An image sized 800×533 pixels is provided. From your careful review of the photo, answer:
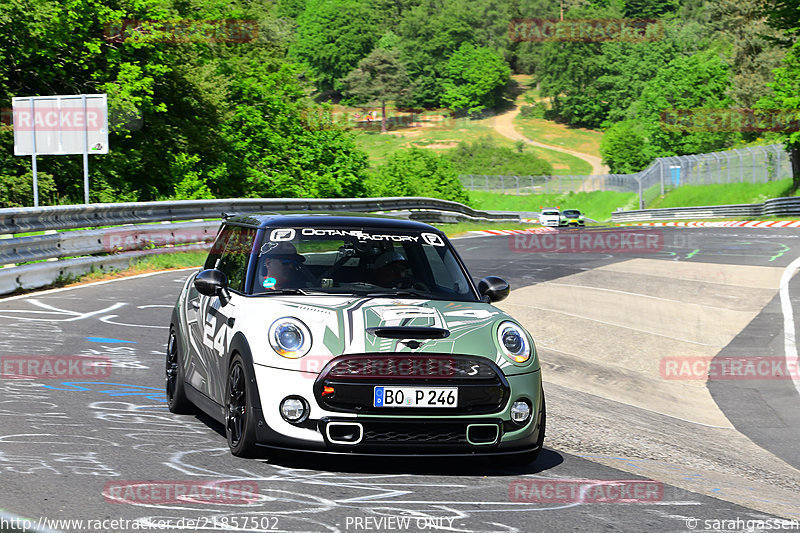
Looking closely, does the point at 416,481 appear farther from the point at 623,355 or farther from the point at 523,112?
the point at 523,112

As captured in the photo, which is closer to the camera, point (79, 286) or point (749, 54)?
point (79, 286)

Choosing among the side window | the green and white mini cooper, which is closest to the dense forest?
the side window

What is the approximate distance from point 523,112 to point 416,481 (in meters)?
179

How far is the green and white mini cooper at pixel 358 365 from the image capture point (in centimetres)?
594

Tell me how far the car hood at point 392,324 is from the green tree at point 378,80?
175 meters

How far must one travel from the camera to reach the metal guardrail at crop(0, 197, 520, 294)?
15461 mm

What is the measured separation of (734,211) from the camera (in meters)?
55.4

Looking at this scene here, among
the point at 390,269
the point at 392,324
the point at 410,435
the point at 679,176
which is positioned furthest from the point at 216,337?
the point at 679,176

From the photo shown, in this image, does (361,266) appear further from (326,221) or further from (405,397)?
(405,397)

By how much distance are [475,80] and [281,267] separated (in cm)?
18404

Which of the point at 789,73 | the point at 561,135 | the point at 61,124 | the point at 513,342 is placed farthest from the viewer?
the point at 561,135

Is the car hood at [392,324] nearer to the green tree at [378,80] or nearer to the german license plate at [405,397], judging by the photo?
the german license plate at [405,397]

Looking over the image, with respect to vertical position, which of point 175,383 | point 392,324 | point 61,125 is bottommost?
point 175,383

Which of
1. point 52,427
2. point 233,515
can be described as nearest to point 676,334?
point 52,427
